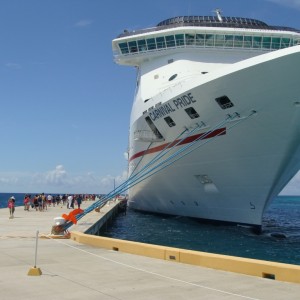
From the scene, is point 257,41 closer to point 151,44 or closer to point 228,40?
point 228,40

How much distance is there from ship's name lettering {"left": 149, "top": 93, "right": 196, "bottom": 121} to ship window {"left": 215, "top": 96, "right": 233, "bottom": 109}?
1140 millimetres

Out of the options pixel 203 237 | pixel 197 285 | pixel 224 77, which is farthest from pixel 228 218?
pixel 197 285

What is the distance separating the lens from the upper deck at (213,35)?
24.0m

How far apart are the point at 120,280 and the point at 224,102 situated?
11.5 meters

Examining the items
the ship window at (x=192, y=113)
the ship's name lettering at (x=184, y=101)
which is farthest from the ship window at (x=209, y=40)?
the ship window at (x=192, y=113)

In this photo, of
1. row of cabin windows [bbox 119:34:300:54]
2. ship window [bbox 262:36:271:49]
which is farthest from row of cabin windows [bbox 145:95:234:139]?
ship window [bbox 262:36:271:49]

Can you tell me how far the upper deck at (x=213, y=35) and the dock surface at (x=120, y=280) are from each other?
55.1 feet

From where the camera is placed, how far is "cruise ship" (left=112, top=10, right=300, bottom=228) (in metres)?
16.2

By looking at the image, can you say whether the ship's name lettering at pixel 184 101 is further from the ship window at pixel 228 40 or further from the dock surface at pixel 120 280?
the dock surface at pixel 120 280

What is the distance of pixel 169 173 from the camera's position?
869 inches

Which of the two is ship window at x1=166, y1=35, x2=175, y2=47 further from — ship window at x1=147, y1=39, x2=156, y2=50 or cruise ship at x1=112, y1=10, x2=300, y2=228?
ship window at x1=147, y1=39, x2=156, y2=50

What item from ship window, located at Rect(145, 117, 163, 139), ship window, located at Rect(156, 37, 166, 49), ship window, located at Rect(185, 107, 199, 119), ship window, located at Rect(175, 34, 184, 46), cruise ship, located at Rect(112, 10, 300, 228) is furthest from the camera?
ship window, located at Rect(156, 37, 166, 49)

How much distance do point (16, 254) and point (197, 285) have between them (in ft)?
17.1

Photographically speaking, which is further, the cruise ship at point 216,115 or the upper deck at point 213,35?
the upper deck at point 213,35
